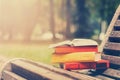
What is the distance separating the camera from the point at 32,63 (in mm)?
4242

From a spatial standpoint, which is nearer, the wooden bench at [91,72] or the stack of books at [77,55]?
the wooden bench at [91,72]

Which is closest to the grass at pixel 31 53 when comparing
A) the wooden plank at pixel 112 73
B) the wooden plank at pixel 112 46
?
the wooden plank at pixel 112 46

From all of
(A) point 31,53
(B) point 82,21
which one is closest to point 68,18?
(B) point 82,21

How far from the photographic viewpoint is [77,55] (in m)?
3.53

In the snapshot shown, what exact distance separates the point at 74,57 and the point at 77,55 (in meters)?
0.04

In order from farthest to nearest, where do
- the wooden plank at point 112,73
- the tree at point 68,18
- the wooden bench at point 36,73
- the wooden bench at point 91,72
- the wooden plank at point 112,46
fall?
the tree at point 68,18, the wooden plank at point 112,46, the wooden plank at point 112,73, the wooden bench at point 91,72, the wooden bench at point 36,73

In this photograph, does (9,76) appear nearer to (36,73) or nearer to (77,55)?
(36,73)

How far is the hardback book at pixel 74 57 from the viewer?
349 cm

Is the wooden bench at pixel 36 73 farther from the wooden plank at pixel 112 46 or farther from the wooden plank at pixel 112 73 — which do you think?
the wooden plank at pixel 112 46

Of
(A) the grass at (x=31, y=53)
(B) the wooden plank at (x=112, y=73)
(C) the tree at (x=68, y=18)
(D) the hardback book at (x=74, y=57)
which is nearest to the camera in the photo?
(D) the hardback book at (x=74, y=57)

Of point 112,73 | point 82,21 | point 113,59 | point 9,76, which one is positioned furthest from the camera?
point 82,21

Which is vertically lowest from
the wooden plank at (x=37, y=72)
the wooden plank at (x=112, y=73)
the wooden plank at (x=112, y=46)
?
the wooden plank at (x=112, y=73)

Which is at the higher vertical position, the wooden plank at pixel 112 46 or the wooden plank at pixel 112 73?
the wooden plank at pixel 112 46

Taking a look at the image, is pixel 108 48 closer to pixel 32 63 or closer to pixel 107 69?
pixel 107 69
